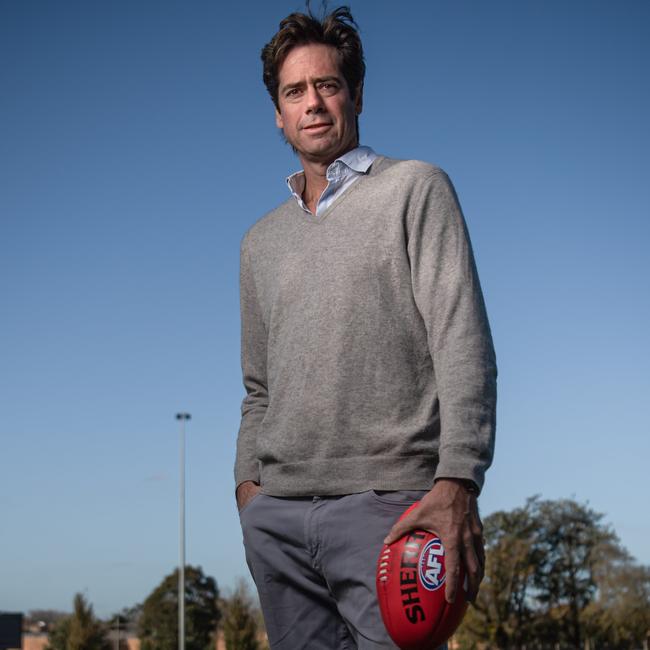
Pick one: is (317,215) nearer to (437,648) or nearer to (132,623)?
(437,648)

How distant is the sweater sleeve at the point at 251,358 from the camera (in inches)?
126

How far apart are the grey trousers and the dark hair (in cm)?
140

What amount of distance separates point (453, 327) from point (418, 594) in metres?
0.71

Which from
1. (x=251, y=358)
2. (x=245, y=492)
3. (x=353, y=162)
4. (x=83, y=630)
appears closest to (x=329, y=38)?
(x=353, y=162)

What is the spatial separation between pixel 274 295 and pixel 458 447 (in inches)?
35.0

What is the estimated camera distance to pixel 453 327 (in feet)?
8.30

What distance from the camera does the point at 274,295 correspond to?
2975 mm

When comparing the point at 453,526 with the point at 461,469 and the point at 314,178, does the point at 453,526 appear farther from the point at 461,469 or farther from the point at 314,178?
the point at 314,178

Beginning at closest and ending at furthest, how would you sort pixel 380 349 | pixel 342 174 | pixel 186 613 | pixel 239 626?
pixel 380 349, pixel 342 174, pixel 239 626, pixel 186 613

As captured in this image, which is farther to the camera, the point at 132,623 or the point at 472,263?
the point at 132,623

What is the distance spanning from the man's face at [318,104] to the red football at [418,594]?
4.40 feet

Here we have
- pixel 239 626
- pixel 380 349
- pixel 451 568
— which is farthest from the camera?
pixel 239 626

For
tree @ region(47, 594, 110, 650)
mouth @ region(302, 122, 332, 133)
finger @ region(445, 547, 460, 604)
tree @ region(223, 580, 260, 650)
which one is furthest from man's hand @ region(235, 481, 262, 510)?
tree @ region(223, 580, 260, 650)

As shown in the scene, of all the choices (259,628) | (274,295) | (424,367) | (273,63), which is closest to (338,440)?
→ (424,367)
